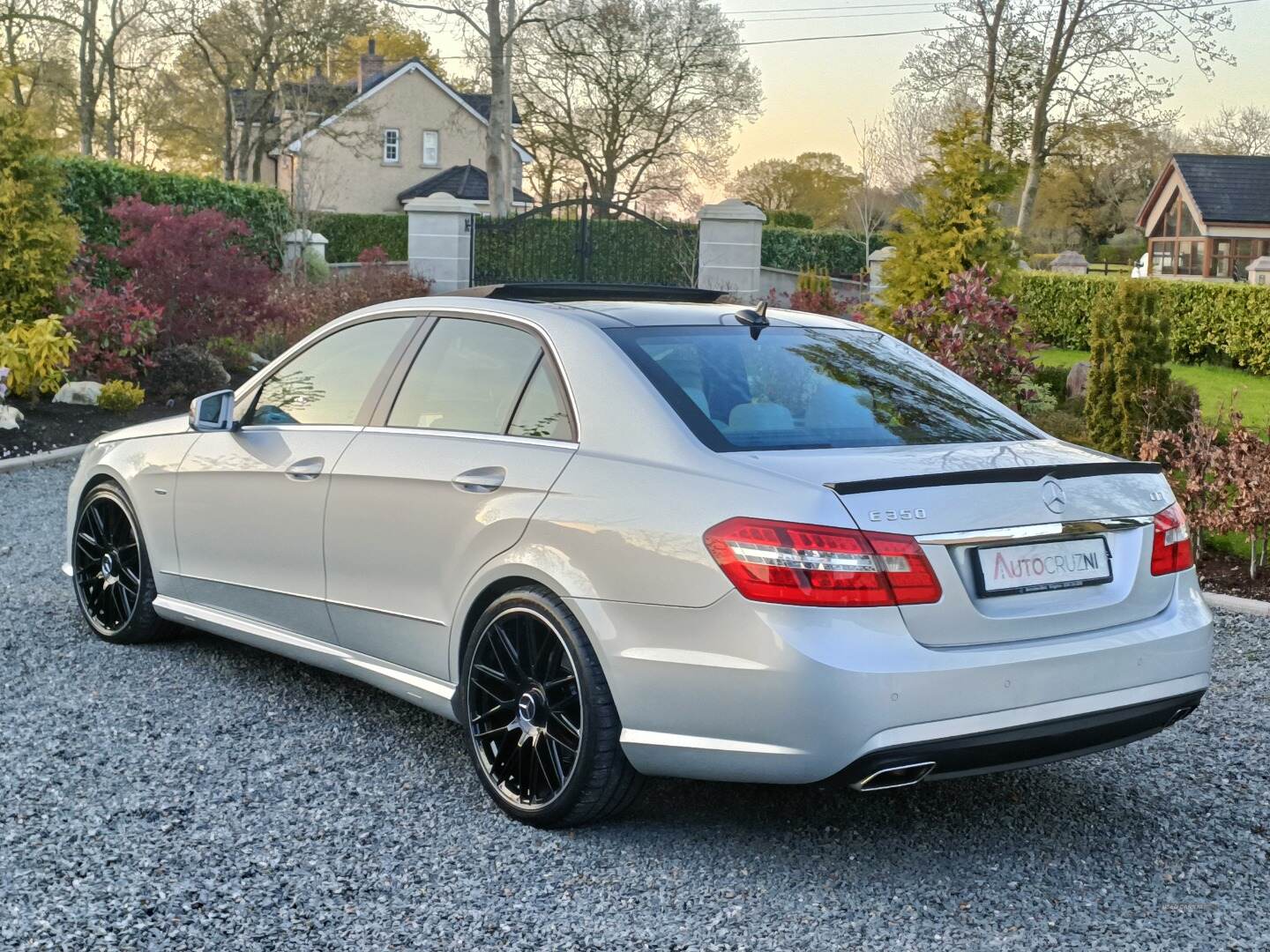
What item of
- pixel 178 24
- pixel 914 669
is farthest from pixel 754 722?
pixel 178 24

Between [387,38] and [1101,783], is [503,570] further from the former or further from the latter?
[387,38]

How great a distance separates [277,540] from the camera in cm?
518

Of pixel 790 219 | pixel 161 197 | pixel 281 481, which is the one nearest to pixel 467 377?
pixel 281 481

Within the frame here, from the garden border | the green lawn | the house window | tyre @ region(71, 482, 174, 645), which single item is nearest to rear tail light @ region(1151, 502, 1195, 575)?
tyre @ region(71, 482, 174, 645)

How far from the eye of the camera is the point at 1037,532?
368cm

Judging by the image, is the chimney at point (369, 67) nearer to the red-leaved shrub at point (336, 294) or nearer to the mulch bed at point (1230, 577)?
the red-leaved shrub at point (336, 294)

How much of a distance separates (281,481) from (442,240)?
61.1 feet

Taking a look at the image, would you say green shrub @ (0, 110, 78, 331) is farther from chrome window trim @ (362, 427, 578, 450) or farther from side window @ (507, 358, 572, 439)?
side window @ (507, 358, 572, 439)

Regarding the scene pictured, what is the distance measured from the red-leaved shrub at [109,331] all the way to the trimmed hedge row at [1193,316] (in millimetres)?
14029

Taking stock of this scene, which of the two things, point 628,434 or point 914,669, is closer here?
point 914,669

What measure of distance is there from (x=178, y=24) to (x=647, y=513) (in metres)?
44.5

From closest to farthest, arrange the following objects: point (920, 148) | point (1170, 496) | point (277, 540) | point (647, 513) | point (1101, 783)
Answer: point (647, 513) → point (1170, 496) → point (1101, 783) → point (277, 540) → point (920, 148)

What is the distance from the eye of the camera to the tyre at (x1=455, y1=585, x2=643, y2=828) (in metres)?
3.91

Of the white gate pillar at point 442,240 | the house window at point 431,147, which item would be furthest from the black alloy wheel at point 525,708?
the house window at point 431,147
